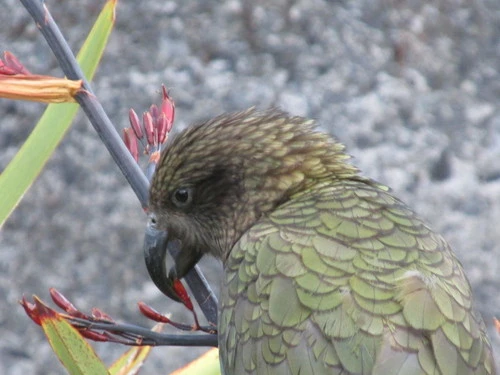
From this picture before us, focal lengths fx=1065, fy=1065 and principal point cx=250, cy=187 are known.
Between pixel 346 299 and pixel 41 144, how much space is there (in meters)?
0.67

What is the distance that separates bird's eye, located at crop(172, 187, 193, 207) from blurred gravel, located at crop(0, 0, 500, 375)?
4.69 feet

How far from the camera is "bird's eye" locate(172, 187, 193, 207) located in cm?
204

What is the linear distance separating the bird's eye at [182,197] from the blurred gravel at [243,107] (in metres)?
1.43

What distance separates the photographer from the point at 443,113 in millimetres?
3748

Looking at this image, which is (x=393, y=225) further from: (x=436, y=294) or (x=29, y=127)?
(x=29, y=127)

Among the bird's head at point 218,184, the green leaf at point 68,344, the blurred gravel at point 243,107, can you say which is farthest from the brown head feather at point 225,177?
the blurred gravel at point 243,107

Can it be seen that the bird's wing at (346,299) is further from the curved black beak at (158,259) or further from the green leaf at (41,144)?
the green leaf at (41,144)

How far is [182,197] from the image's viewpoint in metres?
2.05

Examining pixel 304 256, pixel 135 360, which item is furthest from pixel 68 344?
pixel 304 256

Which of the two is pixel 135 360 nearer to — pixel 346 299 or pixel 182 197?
pixel 182 197

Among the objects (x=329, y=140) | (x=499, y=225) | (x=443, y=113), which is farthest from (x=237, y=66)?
(x=329, y=140)

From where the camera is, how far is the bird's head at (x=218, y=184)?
2.03 m

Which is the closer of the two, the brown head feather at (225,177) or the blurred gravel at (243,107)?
the brown head feather at (225,177)

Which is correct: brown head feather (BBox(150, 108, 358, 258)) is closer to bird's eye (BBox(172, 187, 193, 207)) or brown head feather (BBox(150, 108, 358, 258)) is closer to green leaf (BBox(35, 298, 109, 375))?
bird's eye (BBox(172, 187, 193, 207))
